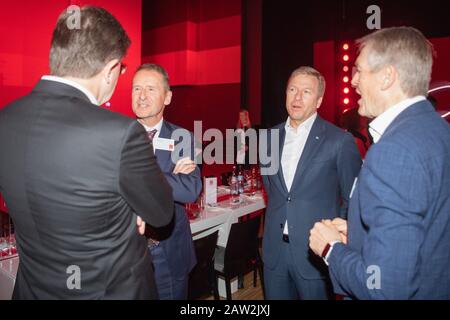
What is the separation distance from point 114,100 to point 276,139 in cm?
461

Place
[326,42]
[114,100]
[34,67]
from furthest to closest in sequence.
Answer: [326,42] → [114,100] → [34,67]

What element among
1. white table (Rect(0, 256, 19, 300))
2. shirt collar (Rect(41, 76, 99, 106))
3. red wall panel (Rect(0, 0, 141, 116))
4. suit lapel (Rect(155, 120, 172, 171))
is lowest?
white table (Rect(0, 256, 19, 300))

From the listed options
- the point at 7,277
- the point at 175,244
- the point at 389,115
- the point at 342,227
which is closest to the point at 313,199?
the point at 342,227

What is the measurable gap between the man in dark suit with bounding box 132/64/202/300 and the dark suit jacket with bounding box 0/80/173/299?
0.71 meters

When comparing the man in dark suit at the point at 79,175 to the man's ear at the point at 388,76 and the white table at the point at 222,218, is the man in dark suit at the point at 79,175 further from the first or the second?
the white table at the point at 222,218

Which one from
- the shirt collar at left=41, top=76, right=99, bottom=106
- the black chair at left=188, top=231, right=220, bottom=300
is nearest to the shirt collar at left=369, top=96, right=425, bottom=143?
the shirt collar at left=41, top=76, right=99, bottom=106

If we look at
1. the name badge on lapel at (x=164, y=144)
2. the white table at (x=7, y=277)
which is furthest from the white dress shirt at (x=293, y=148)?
the white table at (x=7, y=277)

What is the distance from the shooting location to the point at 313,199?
2.16m

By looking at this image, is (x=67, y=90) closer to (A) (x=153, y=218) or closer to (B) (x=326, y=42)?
(A) (x=153, y=218)

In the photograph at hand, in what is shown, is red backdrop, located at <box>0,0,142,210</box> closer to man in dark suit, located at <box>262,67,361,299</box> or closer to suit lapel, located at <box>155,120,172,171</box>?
suit lapel, located at <box>155,120,172,171</box>

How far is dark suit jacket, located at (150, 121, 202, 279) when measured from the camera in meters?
1.84

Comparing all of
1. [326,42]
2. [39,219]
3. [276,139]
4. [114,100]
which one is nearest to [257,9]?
[326,42]

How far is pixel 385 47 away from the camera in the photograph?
121 cm
